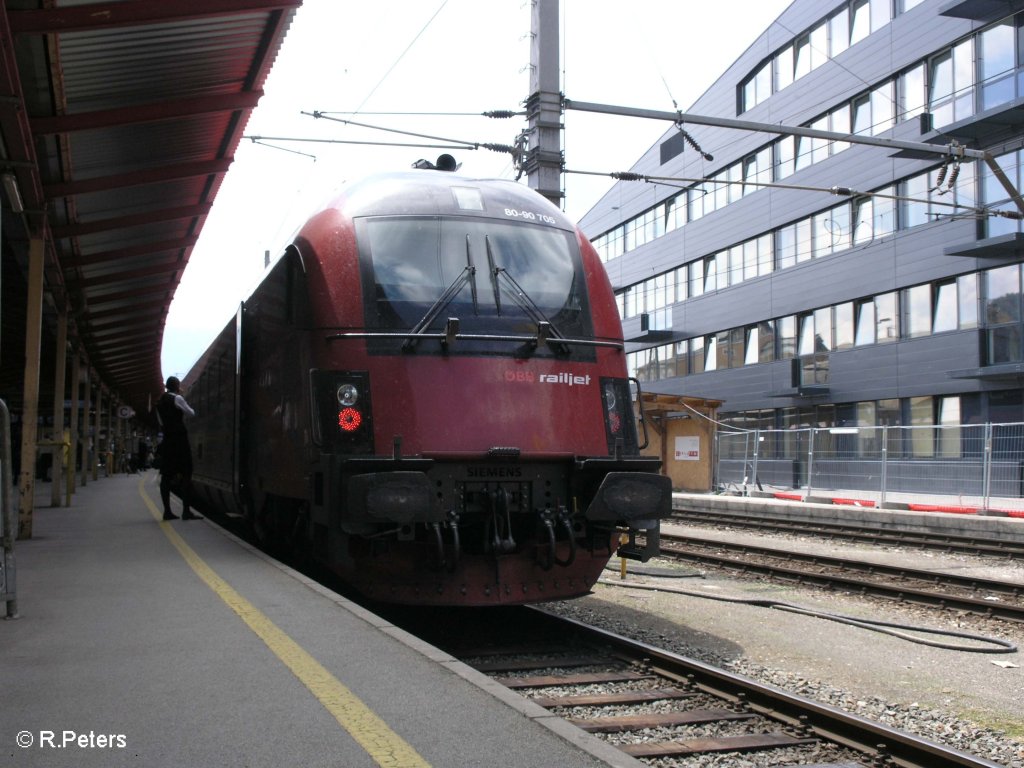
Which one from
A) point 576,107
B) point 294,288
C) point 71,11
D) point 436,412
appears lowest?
point 436,412

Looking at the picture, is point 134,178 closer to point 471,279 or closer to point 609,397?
point 471,279

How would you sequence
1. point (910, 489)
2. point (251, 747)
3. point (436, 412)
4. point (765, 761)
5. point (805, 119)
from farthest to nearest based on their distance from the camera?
point (805, 119) < point (910, 489) < point (436, 412) < point (765, 761) < point (251, 747)

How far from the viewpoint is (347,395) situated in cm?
695

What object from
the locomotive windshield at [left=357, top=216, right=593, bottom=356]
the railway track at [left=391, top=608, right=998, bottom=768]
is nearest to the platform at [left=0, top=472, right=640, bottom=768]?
the railway track at [left=391, top=608, right=998, bottom=768]

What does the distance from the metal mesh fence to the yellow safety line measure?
52.8 ft

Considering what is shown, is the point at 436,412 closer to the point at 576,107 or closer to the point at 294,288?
the point at 294,288

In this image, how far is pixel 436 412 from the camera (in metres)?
6.95

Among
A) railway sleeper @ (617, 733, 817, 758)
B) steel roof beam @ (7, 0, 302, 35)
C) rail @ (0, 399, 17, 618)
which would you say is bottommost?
railway sleeper @ (617, 733, 817, 758)

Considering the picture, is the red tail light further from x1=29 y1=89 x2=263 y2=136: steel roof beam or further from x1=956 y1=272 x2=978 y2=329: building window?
x1=956 y1=272 x2=978 y2=329: building window

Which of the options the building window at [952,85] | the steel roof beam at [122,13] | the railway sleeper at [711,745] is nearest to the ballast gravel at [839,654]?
the railway sleeper at [711,745]

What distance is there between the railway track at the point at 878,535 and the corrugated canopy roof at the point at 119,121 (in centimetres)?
1152

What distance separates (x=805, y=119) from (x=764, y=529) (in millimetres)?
17978

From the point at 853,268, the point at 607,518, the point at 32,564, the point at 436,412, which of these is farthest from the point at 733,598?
the point at 853,268

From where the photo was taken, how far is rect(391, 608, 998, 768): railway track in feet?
16.2
